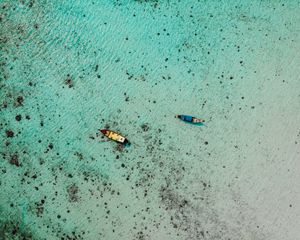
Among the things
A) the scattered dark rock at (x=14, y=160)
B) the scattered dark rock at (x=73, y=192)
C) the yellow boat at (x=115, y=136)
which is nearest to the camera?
the yellow boat at (x=115, y=136)

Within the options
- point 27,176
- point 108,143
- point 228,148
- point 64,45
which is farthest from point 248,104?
point 27,176

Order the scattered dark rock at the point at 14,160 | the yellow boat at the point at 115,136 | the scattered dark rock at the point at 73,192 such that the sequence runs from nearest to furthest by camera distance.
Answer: the yellow boat at the point at 115,136
the scattered dark rock at the point at 73,192
the scattered dark rock at the point at 14,160

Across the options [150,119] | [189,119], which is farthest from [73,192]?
[189,119]

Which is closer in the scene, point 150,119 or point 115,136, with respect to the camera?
point 115,136

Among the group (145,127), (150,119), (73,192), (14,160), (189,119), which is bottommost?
(73,192)

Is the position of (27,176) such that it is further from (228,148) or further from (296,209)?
(296,209)

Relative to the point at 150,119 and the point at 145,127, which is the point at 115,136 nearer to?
the point at 145,127

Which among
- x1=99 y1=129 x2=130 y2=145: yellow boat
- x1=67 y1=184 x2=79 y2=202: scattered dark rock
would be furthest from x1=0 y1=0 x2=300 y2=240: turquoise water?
x1=99 y1=129 x2=130 y2=145: yellow boat

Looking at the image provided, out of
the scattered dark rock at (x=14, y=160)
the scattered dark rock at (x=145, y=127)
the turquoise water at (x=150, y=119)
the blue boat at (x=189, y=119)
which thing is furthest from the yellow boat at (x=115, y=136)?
the scattered dark rock at (x=14, y=160)

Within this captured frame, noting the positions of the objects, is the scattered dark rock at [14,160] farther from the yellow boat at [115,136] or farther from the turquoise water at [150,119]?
the yellow boat at [115,136]

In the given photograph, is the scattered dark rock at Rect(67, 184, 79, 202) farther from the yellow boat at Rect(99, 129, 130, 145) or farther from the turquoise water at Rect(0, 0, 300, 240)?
the yellow boat at Rect(99, 129, 130, 145)
